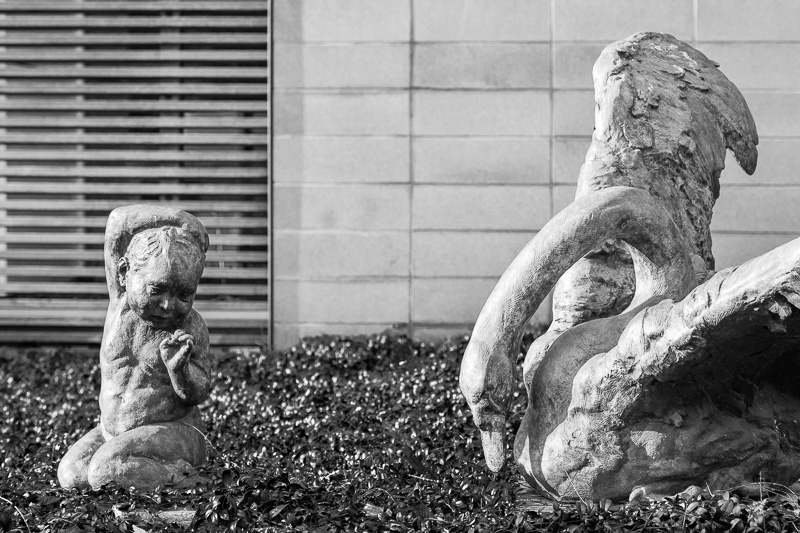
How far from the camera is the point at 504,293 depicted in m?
3.47

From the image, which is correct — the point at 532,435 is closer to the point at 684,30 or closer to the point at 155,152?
the point at 684,30

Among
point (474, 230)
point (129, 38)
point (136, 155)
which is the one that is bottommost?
point (474, 230)

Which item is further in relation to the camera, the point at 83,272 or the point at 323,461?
the point at 83,272

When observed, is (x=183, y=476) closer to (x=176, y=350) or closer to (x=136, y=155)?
(x=176, y=350)

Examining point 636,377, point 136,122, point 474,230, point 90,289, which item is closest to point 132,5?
point 136,122

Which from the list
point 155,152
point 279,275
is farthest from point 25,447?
point 155,152

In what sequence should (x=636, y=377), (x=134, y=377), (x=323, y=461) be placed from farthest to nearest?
(x=323, y=461) < (x=134, y=377) < (x=636, y=377)

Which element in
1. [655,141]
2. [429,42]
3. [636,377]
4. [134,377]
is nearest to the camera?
[636,377]

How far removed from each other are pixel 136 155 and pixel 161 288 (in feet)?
16.6

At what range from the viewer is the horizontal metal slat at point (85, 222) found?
28.3 ft

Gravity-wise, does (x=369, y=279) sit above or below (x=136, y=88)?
below

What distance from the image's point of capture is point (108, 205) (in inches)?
344

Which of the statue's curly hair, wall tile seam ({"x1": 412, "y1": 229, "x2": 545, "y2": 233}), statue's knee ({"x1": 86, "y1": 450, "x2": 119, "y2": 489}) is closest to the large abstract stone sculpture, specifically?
the statue's curly hair

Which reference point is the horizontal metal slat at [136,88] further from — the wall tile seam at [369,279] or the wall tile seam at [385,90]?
the wall tile seam at [369,279]
